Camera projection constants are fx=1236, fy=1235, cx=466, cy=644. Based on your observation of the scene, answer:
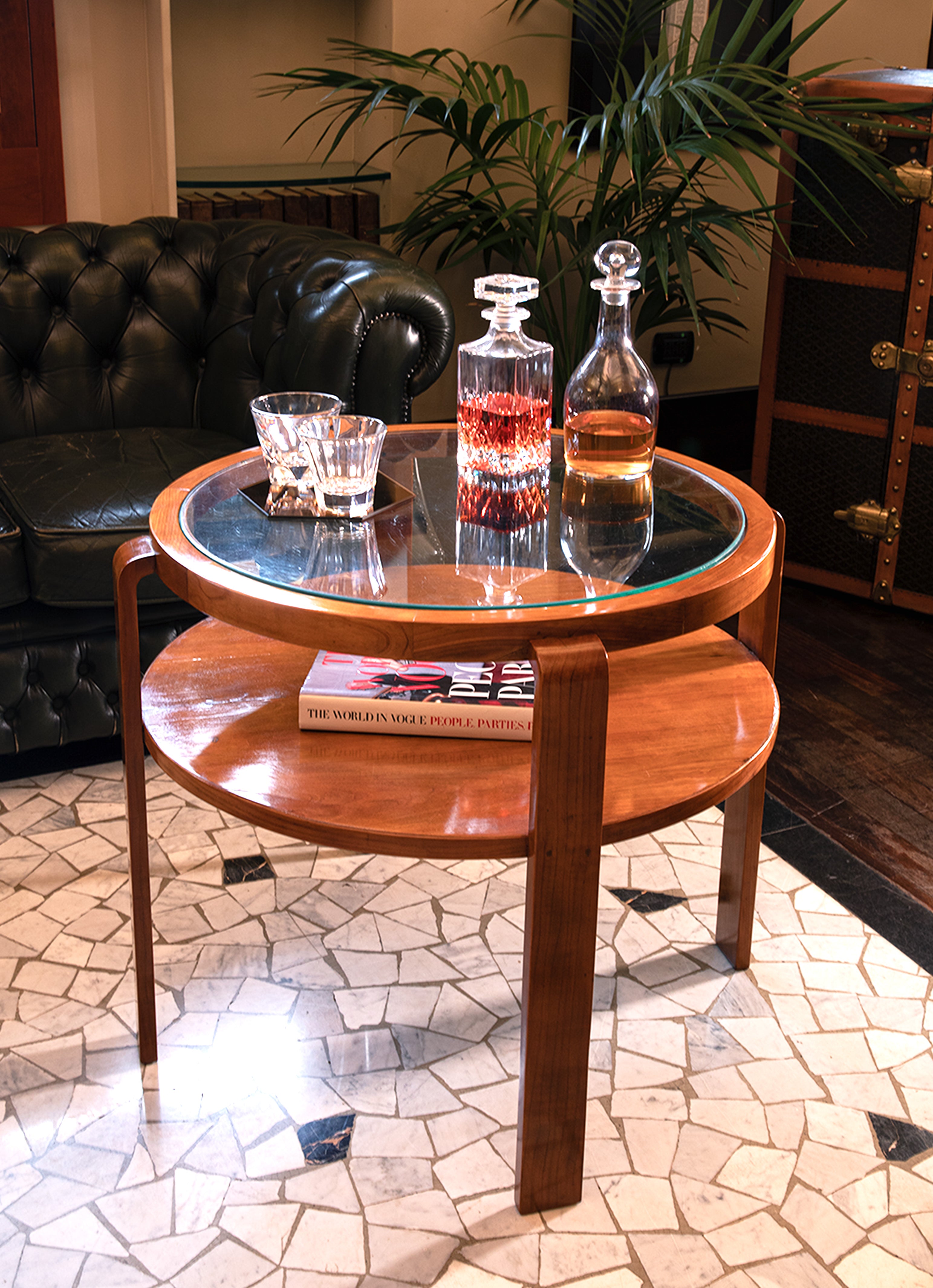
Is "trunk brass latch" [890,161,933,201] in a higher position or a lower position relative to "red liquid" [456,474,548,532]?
higher

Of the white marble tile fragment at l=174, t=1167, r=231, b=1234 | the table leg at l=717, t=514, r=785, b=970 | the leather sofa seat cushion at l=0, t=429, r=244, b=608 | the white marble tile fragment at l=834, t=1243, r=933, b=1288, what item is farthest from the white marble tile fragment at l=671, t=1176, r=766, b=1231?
the leather sofa seat cushion at l=0, t=429, r=244, b=608

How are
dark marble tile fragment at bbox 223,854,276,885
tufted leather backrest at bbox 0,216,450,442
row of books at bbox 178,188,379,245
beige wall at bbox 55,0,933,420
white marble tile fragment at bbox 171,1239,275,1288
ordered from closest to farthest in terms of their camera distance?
white marble tile fragment at bbox 171,1239,275,1288 → dark marble tile fragment at bbox 223,854,276,885 → tufted leather backrest at bbox 0,216,450,442 → beige wall at bbox 55,0,933,420 → row of books at bbox 178,188,379,245

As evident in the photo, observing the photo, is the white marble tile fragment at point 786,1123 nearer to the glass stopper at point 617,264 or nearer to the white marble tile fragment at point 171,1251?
the white marble tile fragment at point 171,1251

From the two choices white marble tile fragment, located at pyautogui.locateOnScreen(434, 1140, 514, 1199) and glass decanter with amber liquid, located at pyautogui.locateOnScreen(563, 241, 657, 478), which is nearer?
white marble tile fragment, located at pyautogui.locateOnScreen(434, 1140, 514, 1199)

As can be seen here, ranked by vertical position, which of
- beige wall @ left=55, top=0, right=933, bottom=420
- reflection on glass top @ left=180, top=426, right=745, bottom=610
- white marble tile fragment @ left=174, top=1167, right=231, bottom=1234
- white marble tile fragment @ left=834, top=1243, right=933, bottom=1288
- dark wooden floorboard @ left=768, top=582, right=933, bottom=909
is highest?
beige wall @ left=55, top=0, right=933, bottom=420

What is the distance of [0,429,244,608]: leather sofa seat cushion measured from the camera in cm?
193

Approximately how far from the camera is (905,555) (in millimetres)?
2801

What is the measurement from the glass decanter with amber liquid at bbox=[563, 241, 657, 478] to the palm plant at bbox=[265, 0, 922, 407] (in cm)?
97

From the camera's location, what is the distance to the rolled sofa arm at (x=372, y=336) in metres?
2.14

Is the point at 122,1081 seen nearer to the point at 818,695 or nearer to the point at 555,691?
the point at 555,691

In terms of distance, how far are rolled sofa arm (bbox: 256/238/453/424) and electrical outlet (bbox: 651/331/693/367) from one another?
5.21ft

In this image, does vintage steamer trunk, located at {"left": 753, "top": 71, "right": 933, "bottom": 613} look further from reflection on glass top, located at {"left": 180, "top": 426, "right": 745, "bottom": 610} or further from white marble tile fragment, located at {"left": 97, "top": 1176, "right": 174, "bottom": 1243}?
white marble tile fragment, located at {"left": 97, "top": 1176, "right": 174, "bottom": 1243}

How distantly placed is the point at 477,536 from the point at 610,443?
0.26 meters

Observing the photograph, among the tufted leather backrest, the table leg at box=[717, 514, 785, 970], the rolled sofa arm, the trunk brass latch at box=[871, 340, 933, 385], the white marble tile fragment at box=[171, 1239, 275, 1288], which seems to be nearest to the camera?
the white marble tile fragment at box=[171, 1239, 275, 1288]
